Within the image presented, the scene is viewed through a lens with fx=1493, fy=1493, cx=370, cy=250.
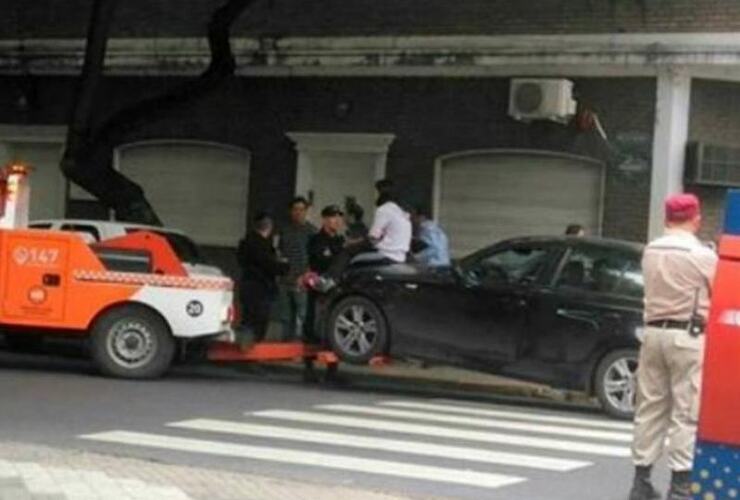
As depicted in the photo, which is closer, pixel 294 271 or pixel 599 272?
pixel 599 272

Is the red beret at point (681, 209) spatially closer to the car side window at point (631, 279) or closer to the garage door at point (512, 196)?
the car side window at point (631, 279)

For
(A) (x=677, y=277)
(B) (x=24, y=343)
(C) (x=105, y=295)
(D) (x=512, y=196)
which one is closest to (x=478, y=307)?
(C) (x=105, y=295)

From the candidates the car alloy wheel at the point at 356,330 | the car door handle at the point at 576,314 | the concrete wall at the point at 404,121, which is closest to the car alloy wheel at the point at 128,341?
the car alloy wheel at the point at 356,330

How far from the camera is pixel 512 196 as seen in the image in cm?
2098

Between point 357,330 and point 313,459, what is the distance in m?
5.02

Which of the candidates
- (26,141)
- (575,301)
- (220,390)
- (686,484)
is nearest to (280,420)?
(220,390)

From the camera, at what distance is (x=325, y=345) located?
1561cm

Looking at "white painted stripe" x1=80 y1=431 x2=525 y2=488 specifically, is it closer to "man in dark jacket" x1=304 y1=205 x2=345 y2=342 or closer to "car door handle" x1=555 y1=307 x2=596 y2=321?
"car door handle" x1=555 y1=307 x2=596 y2=321

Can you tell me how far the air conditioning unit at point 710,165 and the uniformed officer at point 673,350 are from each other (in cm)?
1103

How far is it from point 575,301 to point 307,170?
9005mm

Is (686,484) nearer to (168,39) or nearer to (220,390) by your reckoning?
(220,390)

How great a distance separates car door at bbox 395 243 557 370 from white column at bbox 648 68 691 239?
535 centimetres

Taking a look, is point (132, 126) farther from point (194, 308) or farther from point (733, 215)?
point (733, 215)

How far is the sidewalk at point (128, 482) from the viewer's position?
834 cm
